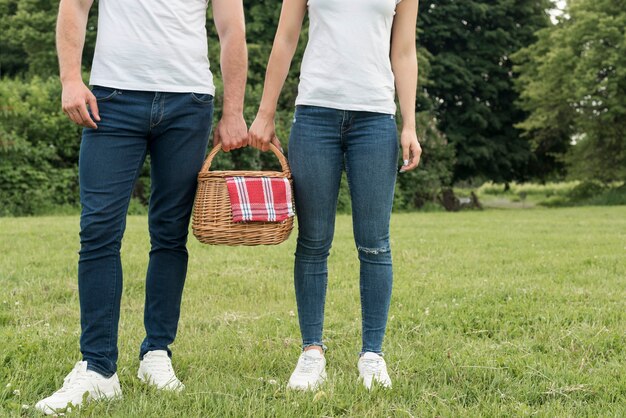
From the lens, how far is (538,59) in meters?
23.1

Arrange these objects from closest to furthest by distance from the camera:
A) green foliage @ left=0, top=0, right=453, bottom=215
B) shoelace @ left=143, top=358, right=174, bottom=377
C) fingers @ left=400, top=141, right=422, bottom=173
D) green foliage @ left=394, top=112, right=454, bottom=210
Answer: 1. shoelace @ left=143, top=358, right=174, bottom=377
2. fingers @ left=400, top=141, right=422, bottom=173
3. green foliage @ left=0, top=0, right=453, bottom=215
4. green foliage @ left=394, top=112, right=454, bottom=210

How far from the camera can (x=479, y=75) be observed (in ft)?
84.3

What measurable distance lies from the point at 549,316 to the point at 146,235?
5.78 metres

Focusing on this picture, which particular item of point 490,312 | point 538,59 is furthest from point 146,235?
point 538,59

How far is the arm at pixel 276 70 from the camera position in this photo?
301cm

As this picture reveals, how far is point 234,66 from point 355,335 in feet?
5.65

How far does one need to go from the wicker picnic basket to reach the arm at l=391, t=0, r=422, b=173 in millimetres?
591

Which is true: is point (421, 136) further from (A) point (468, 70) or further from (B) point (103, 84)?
(B) point (103, 84)

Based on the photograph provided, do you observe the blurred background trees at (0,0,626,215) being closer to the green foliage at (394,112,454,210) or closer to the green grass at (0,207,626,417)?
the green foliage at (394,112,454,210)

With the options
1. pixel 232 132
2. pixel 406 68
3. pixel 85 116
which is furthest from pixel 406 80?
pixel 85 116

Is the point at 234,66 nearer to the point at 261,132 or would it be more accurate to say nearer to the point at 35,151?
the point at 261,132

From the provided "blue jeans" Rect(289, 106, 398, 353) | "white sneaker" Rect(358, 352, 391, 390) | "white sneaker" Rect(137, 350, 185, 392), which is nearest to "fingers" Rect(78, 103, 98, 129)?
"blue jeans" Rect(289, 106, 398, 353)

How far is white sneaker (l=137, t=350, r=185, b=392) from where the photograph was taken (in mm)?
2906

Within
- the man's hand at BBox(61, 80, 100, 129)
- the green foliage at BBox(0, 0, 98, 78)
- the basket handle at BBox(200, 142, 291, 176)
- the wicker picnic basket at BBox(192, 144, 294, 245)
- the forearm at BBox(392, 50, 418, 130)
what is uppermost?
the green foliage at BBox(0, 0, 98, 78)
